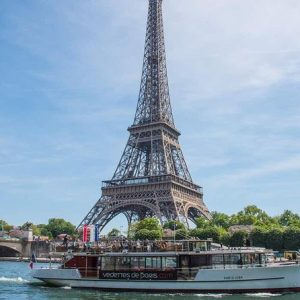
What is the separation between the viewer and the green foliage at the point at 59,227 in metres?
135

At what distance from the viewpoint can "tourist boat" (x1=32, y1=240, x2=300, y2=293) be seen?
31.9 metres

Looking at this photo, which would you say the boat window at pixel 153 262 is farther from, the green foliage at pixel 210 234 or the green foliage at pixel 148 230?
the green foliage at pixel 210 234

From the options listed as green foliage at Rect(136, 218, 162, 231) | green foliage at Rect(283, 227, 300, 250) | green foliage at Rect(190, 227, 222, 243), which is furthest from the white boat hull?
green foliage at Rect(136, 218, 162, 231)

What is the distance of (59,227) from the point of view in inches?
5443

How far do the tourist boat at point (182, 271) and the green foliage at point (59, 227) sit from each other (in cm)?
9943

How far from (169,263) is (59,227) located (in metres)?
109

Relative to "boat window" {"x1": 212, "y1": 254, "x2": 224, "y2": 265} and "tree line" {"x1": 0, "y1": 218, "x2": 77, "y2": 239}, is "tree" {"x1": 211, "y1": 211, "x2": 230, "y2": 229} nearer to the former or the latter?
"tree line" {"x1": 0, "y1": 218, "x2": 77, "y2": 239}

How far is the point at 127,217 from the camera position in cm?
9406

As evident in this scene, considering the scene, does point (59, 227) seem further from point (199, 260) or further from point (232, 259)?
point (232, 259)

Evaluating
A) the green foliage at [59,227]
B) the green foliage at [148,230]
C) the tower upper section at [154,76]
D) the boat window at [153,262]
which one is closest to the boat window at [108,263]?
the boat window at [153,262]

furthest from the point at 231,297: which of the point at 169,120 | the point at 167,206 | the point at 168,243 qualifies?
the point at 169,120

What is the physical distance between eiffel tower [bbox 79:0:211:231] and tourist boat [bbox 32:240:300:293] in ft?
152

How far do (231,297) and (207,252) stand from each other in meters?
3.62

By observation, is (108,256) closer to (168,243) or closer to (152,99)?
(168,243)
